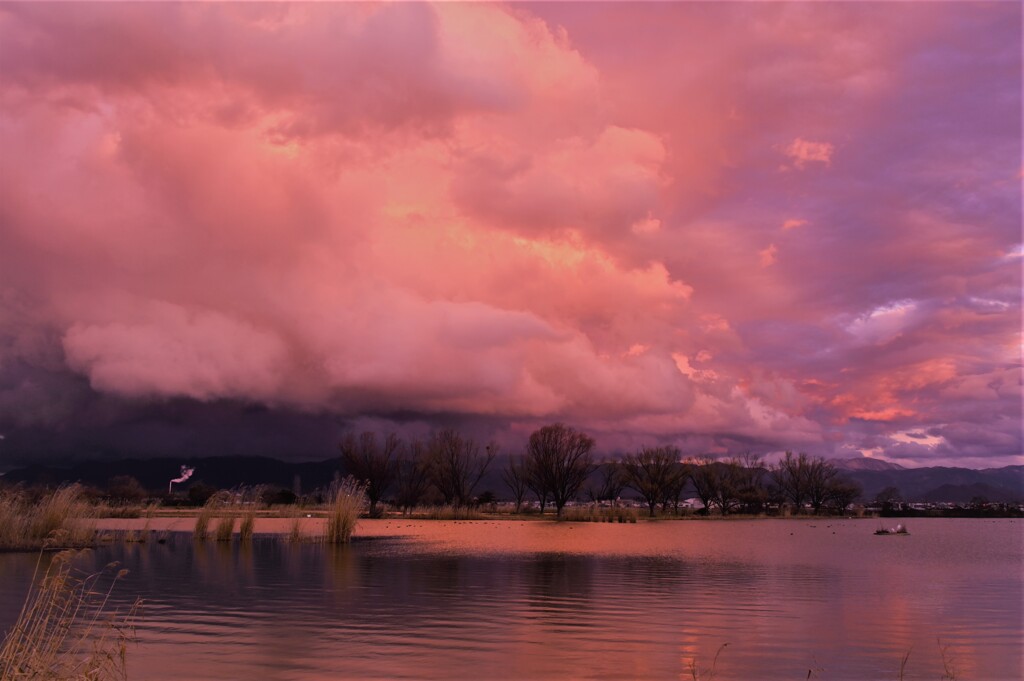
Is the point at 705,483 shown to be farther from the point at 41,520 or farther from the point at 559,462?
the point at 41,520

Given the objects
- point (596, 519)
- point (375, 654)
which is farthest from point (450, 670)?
point (596, 519)

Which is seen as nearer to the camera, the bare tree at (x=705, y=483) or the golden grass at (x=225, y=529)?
the golden grass at (x=225, y=529)

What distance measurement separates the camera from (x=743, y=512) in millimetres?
123000

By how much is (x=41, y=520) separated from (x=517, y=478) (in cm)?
8850

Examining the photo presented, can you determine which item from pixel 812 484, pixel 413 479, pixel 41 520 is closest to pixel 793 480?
pixel 812 484

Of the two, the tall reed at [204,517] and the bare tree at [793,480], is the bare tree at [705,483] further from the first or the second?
the tall reed at [204,517]

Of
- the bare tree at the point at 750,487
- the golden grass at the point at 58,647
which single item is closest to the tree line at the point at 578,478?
the bare tree at the point at 750,487

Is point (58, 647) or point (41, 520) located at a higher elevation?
point (58, 647)

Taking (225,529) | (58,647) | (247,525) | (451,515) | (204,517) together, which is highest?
(58,647)

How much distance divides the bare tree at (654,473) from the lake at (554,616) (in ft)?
277

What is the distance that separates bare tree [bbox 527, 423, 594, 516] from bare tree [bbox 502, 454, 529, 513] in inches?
170

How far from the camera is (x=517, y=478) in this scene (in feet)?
387

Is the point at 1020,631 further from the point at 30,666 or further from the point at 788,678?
the point at 30,666

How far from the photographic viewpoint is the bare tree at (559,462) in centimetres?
10669
